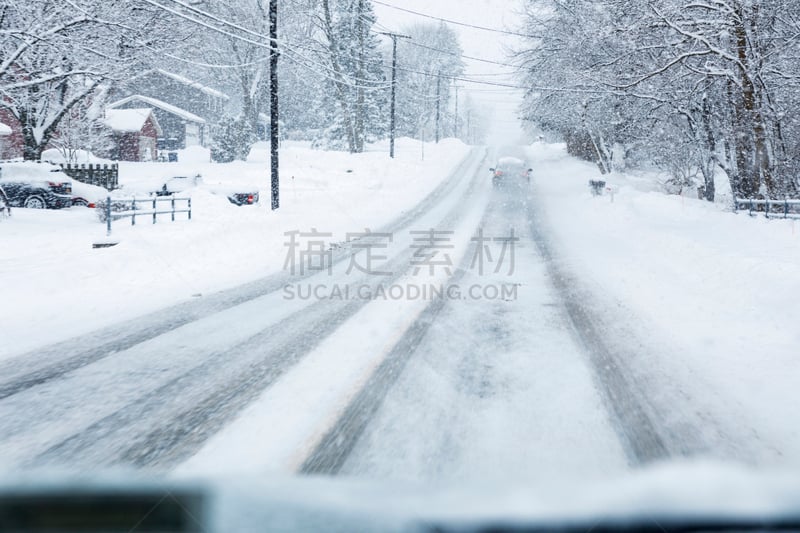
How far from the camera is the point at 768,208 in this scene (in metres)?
13.3

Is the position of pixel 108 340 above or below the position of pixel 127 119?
below

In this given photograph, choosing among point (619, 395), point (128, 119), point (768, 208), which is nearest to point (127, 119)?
point (128, 119)

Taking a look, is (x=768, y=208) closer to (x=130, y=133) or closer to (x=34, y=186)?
(x=34, y=186)

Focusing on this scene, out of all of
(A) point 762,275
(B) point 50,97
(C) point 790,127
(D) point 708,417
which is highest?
(B) point 50,97

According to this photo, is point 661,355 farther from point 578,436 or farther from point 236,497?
point 236,497

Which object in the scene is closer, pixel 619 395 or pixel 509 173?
pixel 619 395

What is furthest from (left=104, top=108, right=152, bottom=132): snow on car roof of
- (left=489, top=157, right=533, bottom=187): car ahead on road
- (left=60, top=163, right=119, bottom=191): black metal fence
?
(left=489, top=157, right=533, bottom=187): car ahead on road

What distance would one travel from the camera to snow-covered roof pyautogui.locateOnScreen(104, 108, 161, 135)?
43.3 meters

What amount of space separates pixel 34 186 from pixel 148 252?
1252cm

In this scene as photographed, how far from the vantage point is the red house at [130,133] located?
4347 cm

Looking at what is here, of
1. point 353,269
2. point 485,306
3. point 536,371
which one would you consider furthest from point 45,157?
point 536,371

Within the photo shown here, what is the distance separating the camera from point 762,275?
25.2 ft

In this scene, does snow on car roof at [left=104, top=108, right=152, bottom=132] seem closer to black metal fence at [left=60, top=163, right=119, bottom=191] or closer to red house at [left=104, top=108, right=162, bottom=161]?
red house at [left=104, top=108, right=162, bottom=161]

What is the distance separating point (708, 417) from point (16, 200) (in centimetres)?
2302
